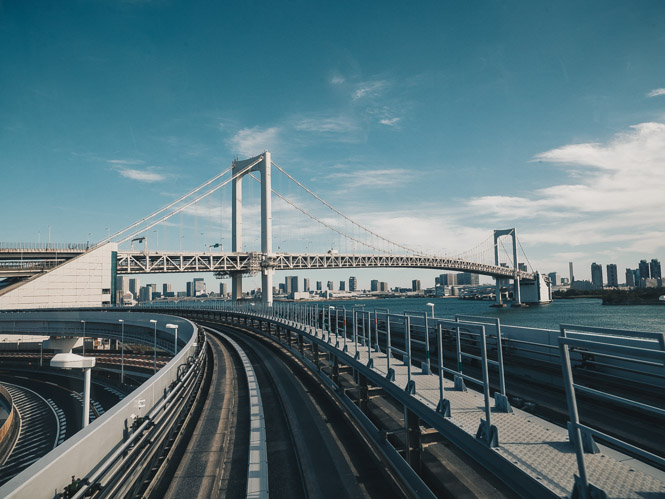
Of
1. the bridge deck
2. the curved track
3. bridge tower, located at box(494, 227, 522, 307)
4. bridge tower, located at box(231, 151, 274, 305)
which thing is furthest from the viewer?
bridge tower, located at box(494, 227, 522, 307)

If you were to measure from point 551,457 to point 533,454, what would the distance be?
0.17 m

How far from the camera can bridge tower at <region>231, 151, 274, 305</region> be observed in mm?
55562

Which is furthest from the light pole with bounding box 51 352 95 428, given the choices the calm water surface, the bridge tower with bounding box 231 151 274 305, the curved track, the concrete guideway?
the bridge tower with bounding box 231 151 274 305

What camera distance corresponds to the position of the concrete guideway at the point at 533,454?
3.35 meters

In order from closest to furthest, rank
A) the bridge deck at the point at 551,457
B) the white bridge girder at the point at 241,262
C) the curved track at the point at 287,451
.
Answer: the bridge deck at the point at 551,457 → the curved track at the point at 287,451 → the white bridge girder at the point at 241,262

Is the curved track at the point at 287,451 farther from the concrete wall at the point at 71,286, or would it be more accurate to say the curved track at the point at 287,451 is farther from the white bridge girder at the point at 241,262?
the concrete wall at the point at 71,286

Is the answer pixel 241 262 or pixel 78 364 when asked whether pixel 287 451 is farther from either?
pixel 241 262

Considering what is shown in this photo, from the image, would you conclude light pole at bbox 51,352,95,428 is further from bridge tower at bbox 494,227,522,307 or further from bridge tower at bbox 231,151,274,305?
bridge tower at bbox 494,227,522,307

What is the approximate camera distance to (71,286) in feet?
164

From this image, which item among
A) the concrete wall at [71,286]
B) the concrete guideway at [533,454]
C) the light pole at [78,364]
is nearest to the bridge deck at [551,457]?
the concrete guideway at [533,454]

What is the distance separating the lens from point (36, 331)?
39688 mm

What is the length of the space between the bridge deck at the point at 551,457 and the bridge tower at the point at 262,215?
1883 inches

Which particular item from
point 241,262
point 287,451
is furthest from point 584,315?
point 287,451

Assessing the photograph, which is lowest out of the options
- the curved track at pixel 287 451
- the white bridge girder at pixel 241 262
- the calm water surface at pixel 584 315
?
the calm water surface at pixel 584 315
